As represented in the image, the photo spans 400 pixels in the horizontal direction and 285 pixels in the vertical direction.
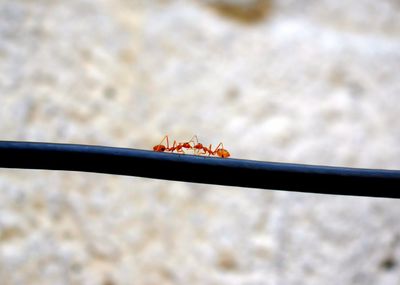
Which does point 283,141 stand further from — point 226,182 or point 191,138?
point 226,182

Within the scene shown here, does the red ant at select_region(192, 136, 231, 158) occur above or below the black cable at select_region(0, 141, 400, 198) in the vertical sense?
above

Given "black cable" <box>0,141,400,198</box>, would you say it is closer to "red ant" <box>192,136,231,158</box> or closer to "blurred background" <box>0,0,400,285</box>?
"red ant" <box>192,136,231,158</box>

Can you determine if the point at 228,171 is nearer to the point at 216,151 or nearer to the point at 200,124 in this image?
the point at 216,151

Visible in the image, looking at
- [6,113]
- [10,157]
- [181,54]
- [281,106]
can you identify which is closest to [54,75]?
[6,113]

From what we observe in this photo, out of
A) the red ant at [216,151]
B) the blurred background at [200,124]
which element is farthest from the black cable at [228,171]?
the blurred background at [200,124]

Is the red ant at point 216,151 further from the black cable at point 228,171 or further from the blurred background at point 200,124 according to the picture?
the blurred background at point 200,124

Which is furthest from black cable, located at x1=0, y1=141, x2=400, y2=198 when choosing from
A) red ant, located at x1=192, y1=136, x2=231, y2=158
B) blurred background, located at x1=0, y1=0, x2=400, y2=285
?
blurred background, located at x1=0, y1=0, x2=400, y2=285
